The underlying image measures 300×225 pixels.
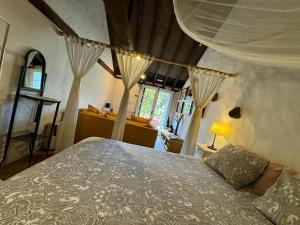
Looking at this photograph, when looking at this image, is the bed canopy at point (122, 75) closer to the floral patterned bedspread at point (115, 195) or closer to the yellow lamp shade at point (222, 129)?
the yellow lamp shade at point (222, 129)

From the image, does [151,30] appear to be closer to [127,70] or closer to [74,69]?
[127,70]

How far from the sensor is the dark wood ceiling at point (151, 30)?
4358 millimetres

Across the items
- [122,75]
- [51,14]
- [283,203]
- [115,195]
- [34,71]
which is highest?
[51,14]

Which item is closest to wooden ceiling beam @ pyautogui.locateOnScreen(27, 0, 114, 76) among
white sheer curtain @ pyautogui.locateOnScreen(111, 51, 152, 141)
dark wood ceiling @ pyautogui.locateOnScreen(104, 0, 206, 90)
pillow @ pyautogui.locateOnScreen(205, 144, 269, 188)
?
dark wood ceiling @ pyautogui.locateOnScreen(104, 0, 206, 90)

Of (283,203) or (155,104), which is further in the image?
(155,104)

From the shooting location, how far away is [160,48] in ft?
22.2

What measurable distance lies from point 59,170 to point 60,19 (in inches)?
108

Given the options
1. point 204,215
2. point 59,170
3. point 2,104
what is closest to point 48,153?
point 2,104

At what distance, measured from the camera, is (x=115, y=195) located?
51.9 inches

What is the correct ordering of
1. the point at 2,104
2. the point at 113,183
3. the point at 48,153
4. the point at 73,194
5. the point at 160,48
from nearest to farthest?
the point at 73,194
the point at 113,183
the point at 2,104
the point at 48,153
the point at 160,48

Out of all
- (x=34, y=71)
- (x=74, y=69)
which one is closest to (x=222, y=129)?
(x=74, y=69)

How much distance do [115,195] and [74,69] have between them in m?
2.92

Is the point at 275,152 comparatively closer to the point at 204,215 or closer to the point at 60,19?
the point at 204,215

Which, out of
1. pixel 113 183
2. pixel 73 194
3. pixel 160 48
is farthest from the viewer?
pixel 160 48
